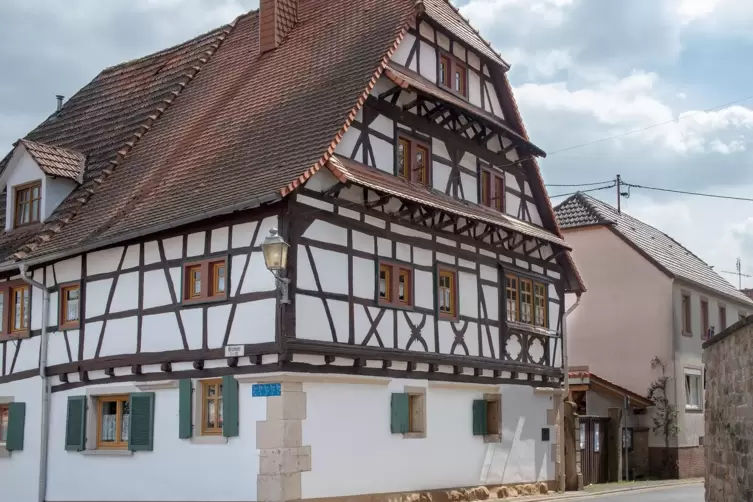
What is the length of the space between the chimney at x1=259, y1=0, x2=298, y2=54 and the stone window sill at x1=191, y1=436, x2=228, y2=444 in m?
10.2

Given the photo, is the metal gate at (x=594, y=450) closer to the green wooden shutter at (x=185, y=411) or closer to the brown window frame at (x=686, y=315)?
the brown window frame at (x=686, y=315)

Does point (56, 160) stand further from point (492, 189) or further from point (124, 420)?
point (492, 189)

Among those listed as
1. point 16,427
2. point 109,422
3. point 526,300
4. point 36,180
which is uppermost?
point 36,180

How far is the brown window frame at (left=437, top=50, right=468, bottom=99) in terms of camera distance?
23.5 metres

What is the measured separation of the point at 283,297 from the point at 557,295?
11.7m

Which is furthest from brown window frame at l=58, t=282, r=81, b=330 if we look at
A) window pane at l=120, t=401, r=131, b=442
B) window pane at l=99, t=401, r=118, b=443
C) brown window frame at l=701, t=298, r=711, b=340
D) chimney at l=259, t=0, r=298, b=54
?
brown window frame at l=701, t=298, r=711, b=340

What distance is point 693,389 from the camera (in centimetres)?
3631

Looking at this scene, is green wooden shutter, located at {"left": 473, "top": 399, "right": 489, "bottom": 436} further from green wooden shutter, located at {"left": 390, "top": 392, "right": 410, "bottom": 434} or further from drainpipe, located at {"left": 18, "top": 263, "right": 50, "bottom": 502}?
drainpipe, located at {"left": 18, "top": 263, "right": 50, "bottom": 502}

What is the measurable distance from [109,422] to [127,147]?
6802mm

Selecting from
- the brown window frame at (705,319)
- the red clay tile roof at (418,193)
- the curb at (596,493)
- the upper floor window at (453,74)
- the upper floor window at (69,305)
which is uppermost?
the upper floor window at (453,74)

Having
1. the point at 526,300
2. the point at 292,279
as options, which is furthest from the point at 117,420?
the point at 526,300

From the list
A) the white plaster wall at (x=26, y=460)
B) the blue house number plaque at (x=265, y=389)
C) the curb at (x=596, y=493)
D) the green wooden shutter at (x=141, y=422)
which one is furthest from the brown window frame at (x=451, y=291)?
the white plaster wall at (x=26, y=460)

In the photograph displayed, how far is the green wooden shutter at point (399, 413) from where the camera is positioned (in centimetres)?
2011

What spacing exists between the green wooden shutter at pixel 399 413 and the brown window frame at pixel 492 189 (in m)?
5.87
